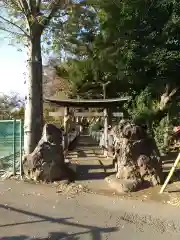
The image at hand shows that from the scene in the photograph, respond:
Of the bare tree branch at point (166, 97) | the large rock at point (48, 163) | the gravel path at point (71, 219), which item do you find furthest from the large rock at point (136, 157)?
the bare tree branch at point (166, 97)

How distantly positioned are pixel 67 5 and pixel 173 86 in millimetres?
10099

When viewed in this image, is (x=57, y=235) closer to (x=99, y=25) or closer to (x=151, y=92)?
(x=151, y=92)

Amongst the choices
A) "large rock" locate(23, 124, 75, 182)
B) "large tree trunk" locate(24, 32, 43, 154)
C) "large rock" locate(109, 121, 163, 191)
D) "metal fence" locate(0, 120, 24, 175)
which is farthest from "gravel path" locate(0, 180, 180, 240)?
"large tree trunk" locate(24, 32, 43, 154)

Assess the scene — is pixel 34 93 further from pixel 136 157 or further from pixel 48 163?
pixel 136 157

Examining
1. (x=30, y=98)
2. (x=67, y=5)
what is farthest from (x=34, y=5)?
(x=30, y=98)

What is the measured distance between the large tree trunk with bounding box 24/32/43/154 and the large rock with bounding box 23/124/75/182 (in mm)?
1365

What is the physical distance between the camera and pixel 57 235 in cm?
615

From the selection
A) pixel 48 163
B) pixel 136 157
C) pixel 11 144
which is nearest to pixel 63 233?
pixel 48 163

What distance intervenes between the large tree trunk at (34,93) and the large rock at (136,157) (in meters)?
3.00

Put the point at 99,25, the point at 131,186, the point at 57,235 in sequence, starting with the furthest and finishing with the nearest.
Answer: the point at 99,25
the point at 131,186
the point at 57,235

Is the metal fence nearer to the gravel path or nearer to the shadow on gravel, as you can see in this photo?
the gravel path

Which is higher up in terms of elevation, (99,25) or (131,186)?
(99,25)

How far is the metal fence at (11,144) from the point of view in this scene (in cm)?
1109

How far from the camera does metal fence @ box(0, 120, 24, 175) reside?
11094 millimetres
